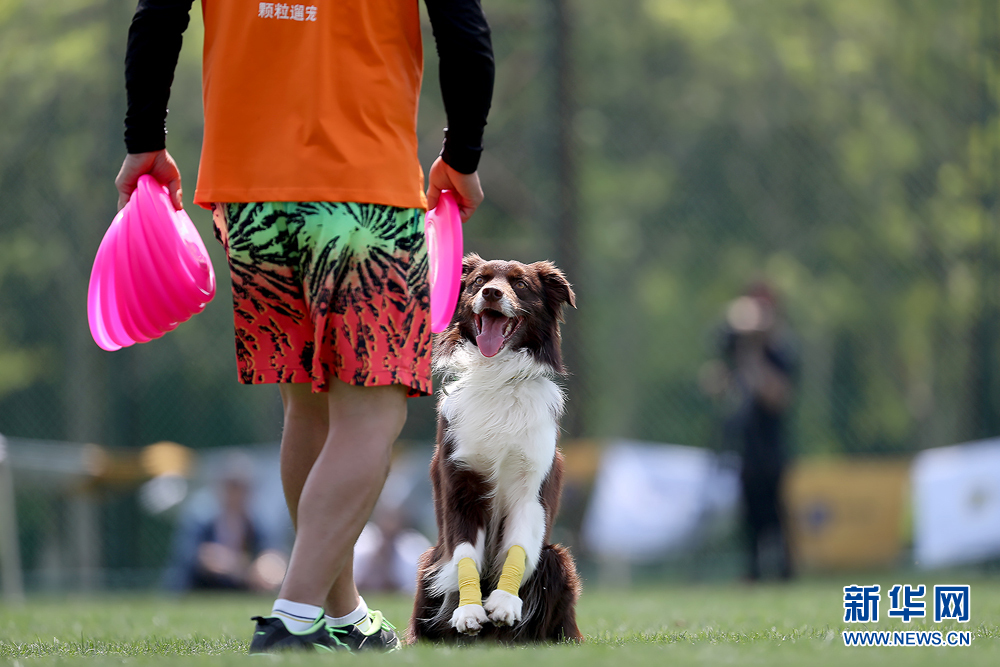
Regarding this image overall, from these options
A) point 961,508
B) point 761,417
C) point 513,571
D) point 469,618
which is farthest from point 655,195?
point 469,618

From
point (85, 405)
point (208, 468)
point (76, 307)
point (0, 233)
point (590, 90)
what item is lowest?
point (208, 468)

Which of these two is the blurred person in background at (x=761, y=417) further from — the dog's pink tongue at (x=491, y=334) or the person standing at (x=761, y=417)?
the dog's pink tongue at (x=491, y=334)

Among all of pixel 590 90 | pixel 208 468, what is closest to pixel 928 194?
pixel 590 90

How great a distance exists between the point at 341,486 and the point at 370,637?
0.57m

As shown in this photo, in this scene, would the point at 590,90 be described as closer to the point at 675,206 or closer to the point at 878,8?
the point at 675,206

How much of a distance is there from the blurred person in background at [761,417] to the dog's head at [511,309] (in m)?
5.23

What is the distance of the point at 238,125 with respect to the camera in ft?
8.55

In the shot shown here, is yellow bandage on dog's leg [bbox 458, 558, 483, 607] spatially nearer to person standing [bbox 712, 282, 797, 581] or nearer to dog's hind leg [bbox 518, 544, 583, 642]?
dog's hind leg [bbox 518, 544, 583, 642]

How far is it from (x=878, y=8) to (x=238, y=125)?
11.0m

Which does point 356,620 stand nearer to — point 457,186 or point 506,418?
point 506,418

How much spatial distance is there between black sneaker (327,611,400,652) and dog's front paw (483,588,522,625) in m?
0.27

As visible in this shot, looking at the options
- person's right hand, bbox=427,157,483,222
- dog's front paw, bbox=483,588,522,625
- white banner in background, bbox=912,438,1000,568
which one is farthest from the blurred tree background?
dog's front paw, bbox=483,588,522,625

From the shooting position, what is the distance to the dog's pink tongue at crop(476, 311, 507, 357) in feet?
10.0

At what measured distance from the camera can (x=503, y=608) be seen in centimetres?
274
